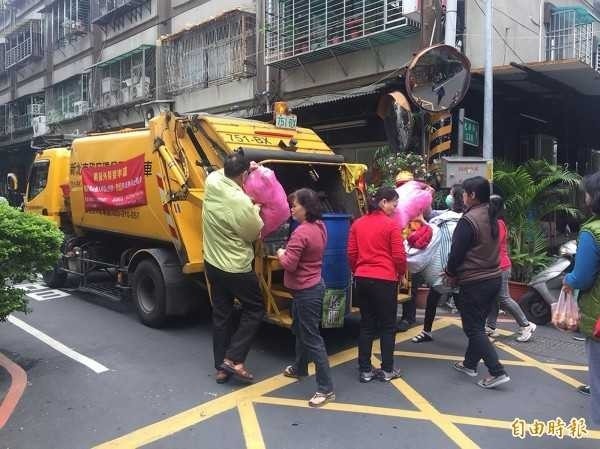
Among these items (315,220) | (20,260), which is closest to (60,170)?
(20,260)

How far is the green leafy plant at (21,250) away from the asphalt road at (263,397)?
0.69 meters

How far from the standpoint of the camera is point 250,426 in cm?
374

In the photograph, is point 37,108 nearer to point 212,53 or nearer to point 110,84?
point 110,84

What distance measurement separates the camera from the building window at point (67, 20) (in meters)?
20.5

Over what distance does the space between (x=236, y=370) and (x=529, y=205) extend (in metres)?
5.11

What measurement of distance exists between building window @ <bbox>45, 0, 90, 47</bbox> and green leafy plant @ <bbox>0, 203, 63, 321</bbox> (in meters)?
18.2

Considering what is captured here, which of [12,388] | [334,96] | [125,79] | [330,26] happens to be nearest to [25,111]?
[125,79]

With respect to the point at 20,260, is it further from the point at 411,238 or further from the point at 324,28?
the point at 324,28

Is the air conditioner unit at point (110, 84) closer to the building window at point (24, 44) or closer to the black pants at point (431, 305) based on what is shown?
the building window at point (24, 44)

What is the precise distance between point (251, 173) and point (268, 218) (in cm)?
42

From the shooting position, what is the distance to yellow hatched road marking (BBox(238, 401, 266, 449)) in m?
3.49

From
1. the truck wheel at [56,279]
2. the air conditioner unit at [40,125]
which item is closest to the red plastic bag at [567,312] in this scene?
the truck wheel at [56,279]

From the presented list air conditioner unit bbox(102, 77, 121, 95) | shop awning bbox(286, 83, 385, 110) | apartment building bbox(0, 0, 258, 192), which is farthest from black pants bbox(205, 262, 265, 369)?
air conditioner unit bbox(102, 77, 121, 95)

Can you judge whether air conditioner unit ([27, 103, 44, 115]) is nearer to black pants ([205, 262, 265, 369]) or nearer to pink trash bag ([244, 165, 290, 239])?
pink trash bag ([244, 165, 290, 239])
